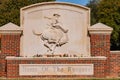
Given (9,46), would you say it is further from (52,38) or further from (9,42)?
(52,38)

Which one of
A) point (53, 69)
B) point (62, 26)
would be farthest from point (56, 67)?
point (62, 26)

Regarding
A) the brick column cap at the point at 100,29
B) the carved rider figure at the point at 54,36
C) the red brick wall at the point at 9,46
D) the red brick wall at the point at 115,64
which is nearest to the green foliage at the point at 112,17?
the red brick wall at the point at 115,64

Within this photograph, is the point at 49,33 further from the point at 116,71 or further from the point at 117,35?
the point at 117,35

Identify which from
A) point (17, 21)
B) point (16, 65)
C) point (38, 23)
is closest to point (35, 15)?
point (38, 23)

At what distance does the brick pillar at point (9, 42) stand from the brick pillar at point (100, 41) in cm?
316

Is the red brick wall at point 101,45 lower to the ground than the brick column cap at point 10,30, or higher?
lower

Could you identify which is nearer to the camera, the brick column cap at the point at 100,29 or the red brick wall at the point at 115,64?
the brick column cap at the point at 100,29

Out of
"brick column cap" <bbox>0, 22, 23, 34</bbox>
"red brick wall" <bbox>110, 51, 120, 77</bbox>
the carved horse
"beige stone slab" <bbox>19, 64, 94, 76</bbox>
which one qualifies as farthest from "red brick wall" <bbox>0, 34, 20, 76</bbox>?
"red brick wall" <bbox>110, 51, 120, 77</bbox>

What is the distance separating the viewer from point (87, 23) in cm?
1883

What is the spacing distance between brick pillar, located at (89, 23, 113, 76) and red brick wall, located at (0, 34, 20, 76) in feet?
10.5

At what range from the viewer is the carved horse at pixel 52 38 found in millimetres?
18609

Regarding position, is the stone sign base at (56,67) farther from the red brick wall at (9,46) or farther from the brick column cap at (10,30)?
the brick column cap at (10,30)

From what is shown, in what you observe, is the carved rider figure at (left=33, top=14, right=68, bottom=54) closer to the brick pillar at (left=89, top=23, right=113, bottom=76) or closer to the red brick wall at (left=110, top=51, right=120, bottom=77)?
the brick pillar at (left=89, top=23, right=113, bottom=76)

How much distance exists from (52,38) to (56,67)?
2198mm
